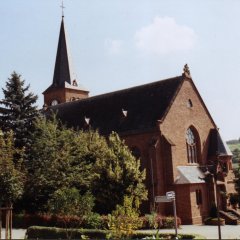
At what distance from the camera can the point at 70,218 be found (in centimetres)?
2898

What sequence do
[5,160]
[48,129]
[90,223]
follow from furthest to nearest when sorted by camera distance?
[48,129] < [90,223] < [5,160]

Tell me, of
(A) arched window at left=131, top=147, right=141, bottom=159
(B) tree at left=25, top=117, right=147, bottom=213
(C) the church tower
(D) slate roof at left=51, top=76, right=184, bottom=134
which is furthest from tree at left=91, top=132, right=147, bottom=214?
(C) the church tower

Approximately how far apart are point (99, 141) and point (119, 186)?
23.6ft

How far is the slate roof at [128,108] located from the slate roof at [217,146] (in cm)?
790

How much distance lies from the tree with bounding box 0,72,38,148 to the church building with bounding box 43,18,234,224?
359 inches

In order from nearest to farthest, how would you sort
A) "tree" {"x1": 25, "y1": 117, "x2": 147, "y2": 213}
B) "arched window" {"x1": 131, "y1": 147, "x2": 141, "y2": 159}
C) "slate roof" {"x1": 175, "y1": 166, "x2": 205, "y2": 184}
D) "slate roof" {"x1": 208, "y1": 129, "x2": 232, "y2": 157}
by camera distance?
"tree" {"x1": 25, "y1": 117, "x2": 147, "y2": 213}, "slate roof" {"x1": 175, "y1": 166, "x2": 205, "y2": 184}, "arched window" {"x1": 131, "y1": 147, "x2": 141, "y2": 159}, "slate roof" {"x1": 208, "y1": 129, "x2": 232, "y2": 157}

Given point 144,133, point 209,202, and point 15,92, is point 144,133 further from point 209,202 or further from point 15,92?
point 15,92

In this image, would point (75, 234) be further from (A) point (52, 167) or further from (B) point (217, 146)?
(B) point (217, 146)

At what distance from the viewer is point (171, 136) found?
132 feet

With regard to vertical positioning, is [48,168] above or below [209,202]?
above

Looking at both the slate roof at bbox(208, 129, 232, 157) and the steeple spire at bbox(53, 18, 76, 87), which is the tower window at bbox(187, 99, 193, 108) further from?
the steeple spire at bbox(53, 18, 76, 87)

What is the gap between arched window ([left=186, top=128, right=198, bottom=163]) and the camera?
140ft

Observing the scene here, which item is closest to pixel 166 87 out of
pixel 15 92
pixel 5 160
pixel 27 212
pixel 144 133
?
pixel 144 133

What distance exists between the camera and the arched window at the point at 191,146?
42.6m
